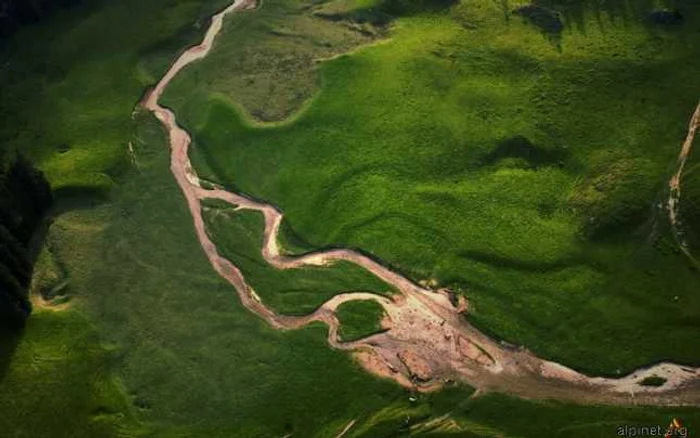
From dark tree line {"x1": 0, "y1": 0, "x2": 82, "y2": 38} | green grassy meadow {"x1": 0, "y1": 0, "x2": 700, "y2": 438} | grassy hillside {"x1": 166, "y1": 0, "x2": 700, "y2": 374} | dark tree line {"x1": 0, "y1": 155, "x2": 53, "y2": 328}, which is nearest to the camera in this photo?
green grassy meadow {"x1": 0, "y1": 0, "x2": 700, "y2": 438}

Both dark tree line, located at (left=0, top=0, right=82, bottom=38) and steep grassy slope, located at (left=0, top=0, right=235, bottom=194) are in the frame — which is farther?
dark tree line, located at (left=0, top=0, right=82, bottom=38)

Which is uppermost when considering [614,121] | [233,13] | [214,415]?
[233,13]

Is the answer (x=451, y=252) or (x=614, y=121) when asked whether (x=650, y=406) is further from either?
(x=614, y=121)

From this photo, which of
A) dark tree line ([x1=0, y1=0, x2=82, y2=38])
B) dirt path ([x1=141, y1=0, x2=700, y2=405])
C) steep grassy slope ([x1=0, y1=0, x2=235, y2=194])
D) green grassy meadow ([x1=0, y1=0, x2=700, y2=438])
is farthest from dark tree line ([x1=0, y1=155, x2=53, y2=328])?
dark tree line ([x1=0, y1=0, x2=82, y2=38])

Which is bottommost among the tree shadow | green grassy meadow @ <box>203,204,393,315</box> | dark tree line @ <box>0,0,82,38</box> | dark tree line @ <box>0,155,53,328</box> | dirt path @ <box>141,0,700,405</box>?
dirt path @ <box>141,0,700,405</box>

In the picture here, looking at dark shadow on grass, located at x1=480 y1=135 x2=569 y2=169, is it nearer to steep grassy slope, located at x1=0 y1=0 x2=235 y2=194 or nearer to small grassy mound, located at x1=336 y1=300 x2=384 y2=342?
small grassy mound, located at x1=336 y1=300 x2=384 y2=342

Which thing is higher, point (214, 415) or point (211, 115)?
point (211, 115)

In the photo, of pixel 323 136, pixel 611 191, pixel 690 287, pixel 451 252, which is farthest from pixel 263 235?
pixel 690 287
